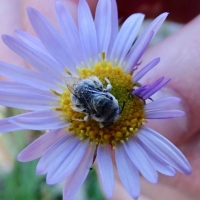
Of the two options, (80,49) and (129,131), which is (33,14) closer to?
(80,49)

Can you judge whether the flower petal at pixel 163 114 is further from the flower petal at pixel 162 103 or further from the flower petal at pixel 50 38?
the flower petal at pixel 50 38

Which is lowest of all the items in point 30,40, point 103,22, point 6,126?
point 6,126

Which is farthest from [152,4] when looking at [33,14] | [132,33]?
[33,14]

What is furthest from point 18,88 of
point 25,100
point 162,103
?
point 162,103

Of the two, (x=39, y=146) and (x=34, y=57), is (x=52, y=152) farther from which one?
(x=34, y=57)

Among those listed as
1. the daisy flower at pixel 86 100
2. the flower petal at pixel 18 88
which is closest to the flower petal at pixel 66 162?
the daisy flower at pixel 86 100

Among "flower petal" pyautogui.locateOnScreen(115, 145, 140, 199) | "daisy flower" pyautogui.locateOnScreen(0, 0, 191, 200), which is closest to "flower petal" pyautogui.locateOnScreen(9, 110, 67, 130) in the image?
"daisy flower" pyautogui.locateOnScreen(0, 0, 191, 200)
